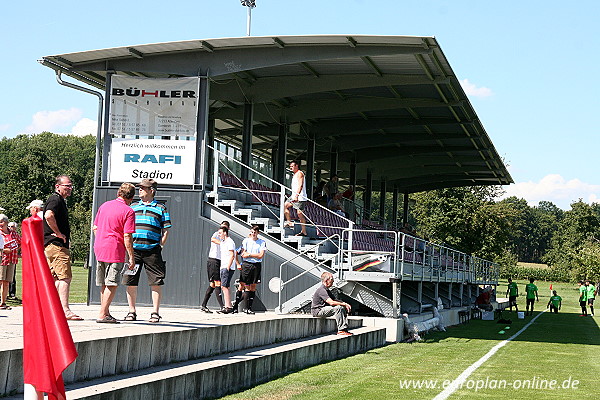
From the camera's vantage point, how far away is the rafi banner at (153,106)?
19.6 meters

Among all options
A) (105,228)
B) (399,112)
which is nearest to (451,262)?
(399,112)

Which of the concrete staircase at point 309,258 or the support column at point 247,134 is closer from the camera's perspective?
the concrete staircase at point 309,258

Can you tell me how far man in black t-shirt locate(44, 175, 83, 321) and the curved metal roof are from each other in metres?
9.25

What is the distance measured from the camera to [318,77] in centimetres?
2208

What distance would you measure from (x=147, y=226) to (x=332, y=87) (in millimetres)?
12004

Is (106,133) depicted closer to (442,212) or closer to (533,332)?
(533,332)

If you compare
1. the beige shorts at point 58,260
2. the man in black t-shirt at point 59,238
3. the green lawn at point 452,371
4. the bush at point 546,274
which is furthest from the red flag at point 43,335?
the bush at point 546,274

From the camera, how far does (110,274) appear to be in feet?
32.5

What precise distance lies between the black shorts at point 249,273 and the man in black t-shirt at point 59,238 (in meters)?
6.32

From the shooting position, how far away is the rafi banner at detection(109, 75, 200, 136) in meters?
A: 19.6

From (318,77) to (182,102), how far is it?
158 inches

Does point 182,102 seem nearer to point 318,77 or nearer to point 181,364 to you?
point 318,77

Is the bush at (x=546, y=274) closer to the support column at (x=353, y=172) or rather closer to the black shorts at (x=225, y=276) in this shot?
the support column at (x=353, y=172)

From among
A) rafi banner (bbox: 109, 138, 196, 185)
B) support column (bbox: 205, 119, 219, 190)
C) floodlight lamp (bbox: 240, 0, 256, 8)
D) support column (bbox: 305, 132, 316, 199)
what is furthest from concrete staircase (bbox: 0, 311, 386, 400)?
support column (bbox: 305, 132, 316, 199)
